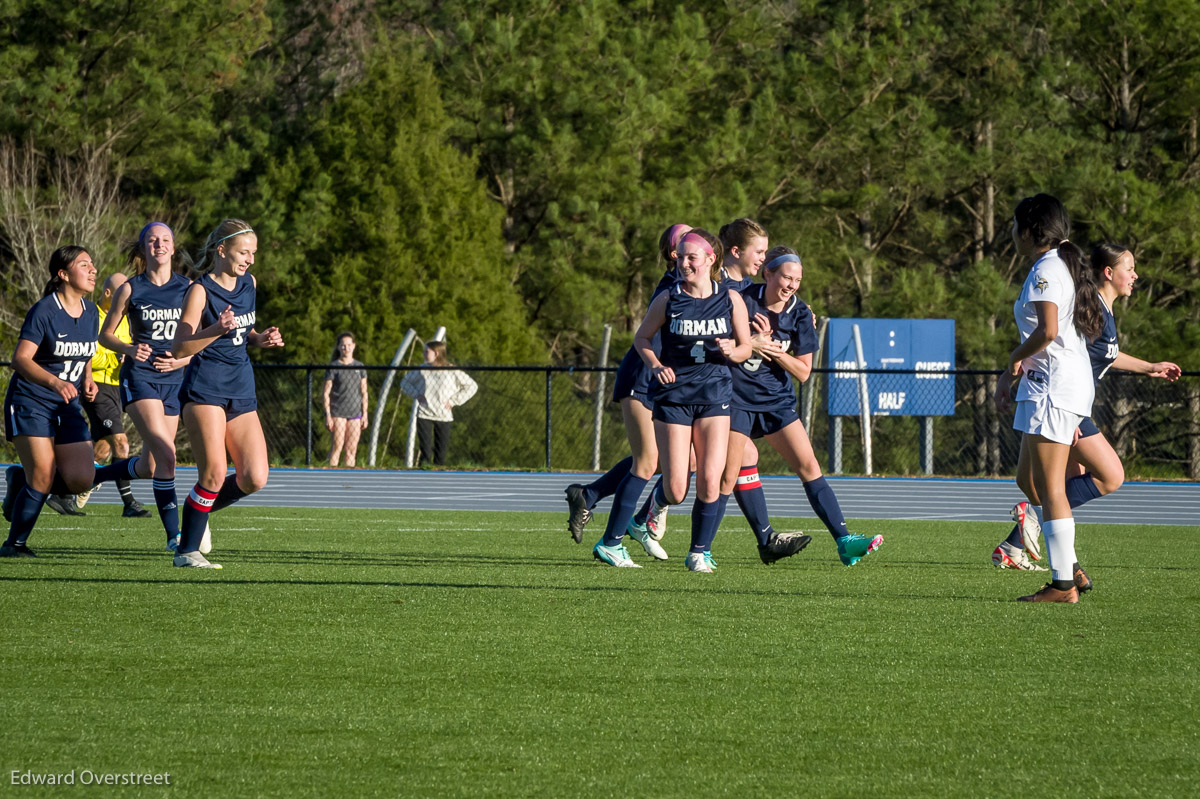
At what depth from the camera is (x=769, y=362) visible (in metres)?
8.47

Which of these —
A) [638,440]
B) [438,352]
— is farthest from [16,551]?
[438,352]

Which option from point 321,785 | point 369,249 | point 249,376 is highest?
point 369,249

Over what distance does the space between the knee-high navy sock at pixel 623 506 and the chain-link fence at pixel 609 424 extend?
13012mm

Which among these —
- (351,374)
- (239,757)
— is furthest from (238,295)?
(351,374)

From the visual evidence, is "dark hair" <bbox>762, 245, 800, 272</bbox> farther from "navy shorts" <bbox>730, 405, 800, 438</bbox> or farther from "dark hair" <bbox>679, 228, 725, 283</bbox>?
"navy shorts" <bbox>730, 405, 800, 438</bbox>

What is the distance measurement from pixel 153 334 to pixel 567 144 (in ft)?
67.2

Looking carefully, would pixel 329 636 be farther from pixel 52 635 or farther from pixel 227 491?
pixel 227 491

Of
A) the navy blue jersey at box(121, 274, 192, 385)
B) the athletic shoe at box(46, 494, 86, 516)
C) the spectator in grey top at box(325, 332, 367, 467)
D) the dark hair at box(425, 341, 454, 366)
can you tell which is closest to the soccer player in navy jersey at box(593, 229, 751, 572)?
the navy blue jersey at box(121, 274, 192, 385)

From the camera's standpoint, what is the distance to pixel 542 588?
720 centimetres

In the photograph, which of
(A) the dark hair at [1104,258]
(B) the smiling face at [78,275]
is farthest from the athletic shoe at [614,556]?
(B) the smiling face at [78,275]

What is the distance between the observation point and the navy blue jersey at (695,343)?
7.67 metres

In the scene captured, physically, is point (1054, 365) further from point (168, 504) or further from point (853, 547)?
point (168, 504)

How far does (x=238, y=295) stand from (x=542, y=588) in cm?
227

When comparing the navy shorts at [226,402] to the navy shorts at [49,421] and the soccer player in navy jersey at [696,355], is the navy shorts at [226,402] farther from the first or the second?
the soccer player in navy jersey at [696,355]
